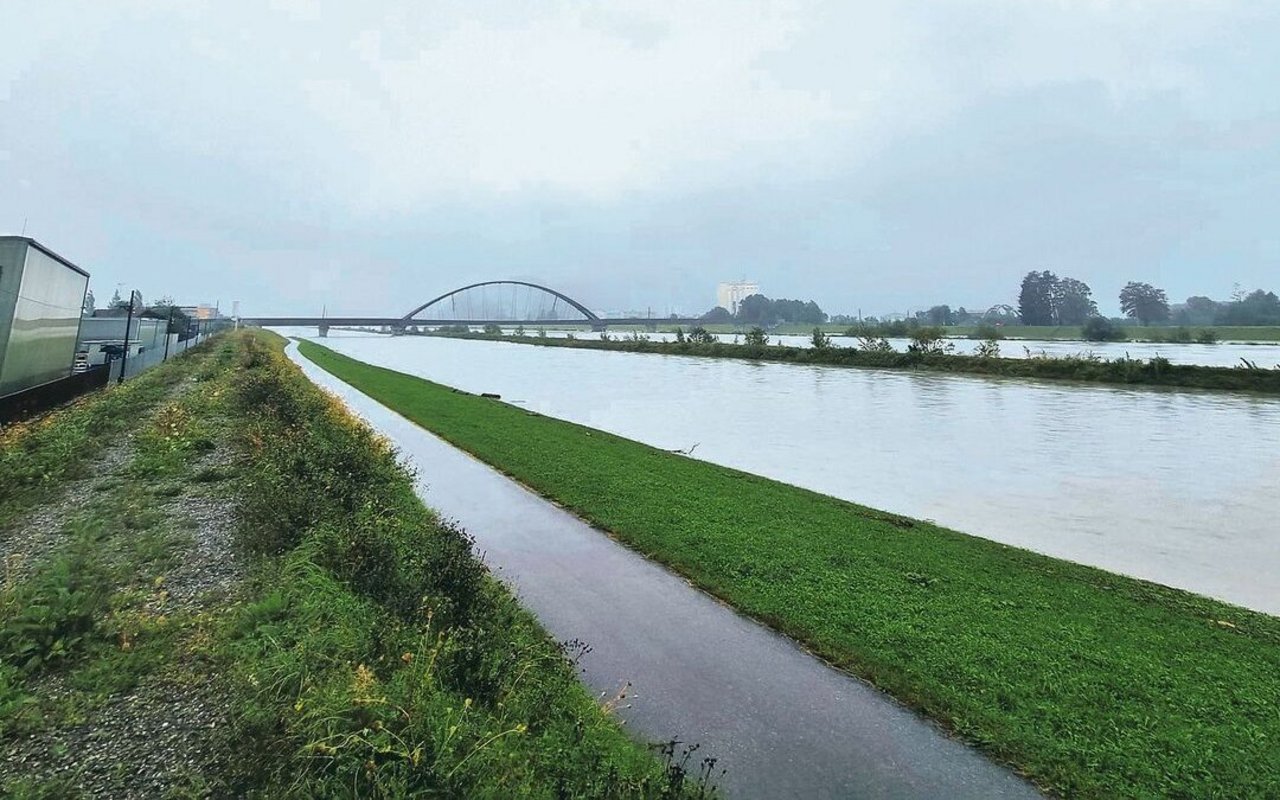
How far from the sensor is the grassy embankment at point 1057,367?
29453 millimetres

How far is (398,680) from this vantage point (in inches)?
137

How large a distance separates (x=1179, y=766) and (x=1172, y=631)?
2.30 metres

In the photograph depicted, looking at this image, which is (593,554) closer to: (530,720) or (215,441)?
(530,720)

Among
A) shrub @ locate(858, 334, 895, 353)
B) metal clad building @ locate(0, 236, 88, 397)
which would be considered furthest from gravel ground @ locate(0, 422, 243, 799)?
shrub @ locate(858, 334, 895, 353)

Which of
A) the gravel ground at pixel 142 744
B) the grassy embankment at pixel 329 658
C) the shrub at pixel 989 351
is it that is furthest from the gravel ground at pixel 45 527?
the shrub at pixel 989 351

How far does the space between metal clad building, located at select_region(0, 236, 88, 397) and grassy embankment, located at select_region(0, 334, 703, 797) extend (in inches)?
257

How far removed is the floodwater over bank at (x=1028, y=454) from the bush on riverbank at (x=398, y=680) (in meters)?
6.95

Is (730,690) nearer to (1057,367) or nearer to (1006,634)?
(1006,634)

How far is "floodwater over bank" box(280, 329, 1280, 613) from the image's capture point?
847 cm

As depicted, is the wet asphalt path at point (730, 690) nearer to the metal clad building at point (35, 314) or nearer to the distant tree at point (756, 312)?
the metal clad building at point (35, 314)

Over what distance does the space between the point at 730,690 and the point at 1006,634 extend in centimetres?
255

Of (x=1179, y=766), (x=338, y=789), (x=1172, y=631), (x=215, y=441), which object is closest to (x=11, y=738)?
(x=338, y=789)

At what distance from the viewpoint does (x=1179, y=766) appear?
3.57 m

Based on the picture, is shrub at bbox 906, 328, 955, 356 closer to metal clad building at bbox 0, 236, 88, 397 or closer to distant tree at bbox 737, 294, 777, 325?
metal clad building at bbox 0, 236, 88, 397
